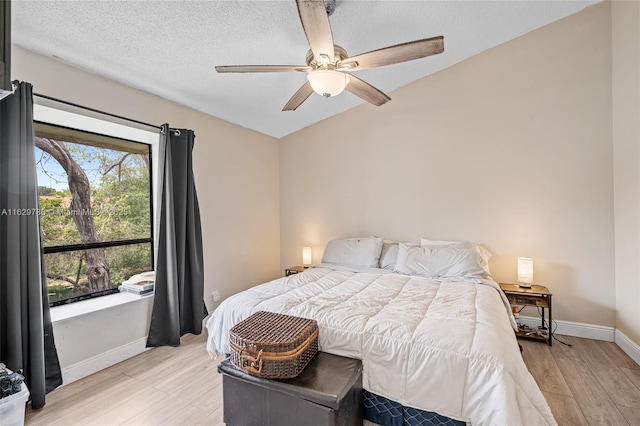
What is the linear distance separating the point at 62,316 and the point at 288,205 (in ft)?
9.35

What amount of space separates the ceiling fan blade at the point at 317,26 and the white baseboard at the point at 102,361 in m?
2.80

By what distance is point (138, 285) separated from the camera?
2891mm

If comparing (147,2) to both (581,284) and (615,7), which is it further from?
(581,284)

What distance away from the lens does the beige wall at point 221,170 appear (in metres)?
2.28

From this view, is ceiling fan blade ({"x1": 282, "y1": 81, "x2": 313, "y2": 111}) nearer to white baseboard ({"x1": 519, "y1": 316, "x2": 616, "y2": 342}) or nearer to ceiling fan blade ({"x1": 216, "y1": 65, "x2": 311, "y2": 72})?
ceiling fan blade ({"x1": 216, "y1": 65, "x2": 311, "y2": 72})

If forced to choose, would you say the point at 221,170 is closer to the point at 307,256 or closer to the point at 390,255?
the point at 307,256

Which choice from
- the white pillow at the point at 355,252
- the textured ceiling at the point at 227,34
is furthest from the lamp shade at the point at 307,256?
the textured ceiling at the point at 227,34

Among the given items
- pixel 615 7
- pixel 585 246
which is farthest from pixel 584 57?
pixel 585 246

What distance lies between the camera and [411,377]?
1.58m

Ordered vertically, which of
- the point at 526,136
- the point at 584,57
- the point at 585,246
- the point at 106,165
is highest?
the point at 584,57

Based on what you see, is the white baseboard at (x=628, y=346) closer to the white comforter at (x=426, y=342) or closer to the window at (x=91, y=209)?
the white comforter at (x=426, y=342)

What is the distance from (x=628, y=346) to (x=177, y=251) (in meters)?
4.07

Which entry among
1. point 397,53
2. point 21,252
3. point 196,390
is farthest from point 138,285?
point 397,53

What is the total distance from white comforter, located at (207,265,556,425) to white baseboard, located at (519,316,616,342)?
115cm
